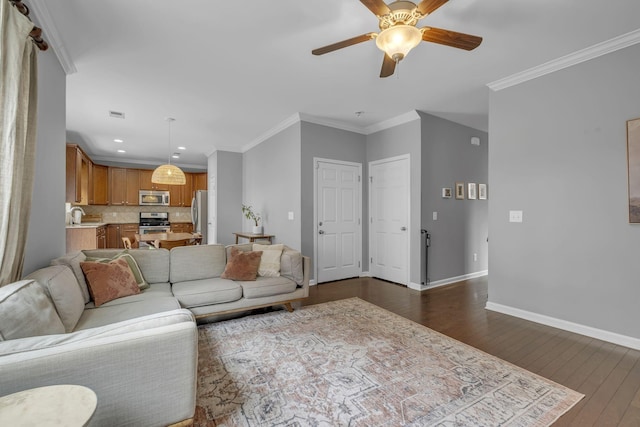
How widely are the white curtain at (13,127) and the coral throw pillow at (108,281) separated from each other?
603mm

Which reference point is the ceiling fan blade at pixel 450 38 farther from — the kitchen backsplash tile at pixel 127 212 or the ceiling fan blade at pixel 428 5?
the kitchen backsplash tile at pixel 127 212

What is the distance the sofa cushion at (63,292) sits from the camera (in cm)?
184

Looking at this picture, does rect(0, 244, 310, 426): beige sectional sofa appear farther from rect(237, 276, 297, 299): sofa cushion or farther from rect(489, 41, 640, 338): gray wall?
rect(489, 41, 640, 338): gray wall

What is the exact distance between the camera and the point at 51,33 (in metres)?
2.38

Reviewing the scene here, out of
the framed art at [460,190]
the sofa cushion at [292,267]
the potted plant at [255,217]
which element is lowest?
the sofa cushion at [292,267]

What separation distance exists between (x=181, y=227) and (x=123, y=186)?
1.86 m

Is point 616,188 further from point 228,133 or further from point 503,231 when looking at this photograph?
point 228,133

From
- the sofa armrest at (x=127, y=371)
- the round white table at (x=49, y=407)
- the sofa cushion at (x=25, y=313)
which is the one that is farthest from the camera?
the sofa cushion at (x=25, y=313)

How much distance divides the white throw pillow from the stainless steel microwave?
241 inches

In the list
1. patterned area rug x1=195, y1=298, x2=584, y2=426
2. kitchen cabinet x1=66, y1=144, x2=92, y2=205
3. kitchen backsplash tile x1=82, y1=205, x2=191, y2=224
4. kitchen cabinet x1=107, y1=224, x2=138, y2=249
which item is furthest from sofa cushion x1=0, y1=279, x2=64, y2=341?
kitchen backsplash tile x1=82, y1=205, x2=191, y2=224

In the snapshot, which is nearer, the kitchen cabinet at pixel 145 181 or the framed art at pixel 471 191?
the framed art at pixel 471 191

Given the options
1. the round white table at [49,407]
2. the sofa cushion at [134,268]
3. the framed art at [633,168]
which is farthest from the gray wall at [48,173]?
the framed art at [633,168]

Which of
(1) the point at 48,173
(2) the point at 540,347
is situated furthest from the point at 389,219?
(1) the point at 48,173

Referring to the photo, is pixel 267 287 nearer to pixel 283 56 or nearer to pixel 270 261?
pixel 270 261
